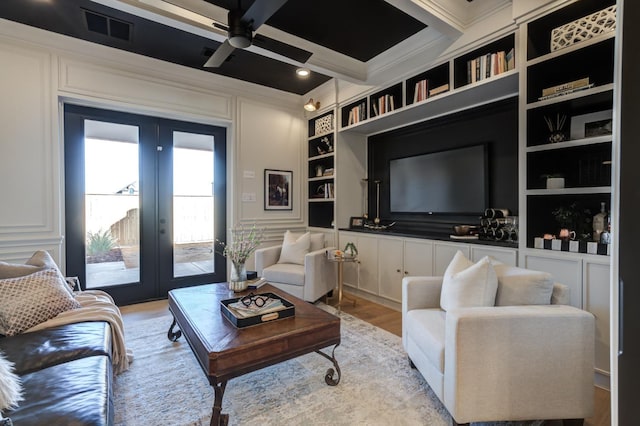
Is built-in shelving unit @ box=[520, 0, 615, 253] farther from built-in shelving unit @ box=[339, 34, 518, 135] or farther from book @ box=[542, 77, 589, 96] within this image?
built-in shelving unit @ box=[339, 34, 518, 135]

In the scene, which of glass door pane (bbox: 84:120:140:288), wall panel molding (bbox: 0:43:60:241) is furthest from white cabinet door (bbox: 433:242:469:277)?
wall panel molding (bbox: 0:43:60:241)

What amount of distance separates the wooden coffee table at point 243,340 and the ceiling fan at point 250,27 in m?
2.02

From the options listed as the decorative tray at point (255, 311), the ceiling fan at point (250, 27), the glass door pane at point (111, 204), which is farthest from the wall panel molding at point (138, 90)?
the decorative tray at point (255, 311)

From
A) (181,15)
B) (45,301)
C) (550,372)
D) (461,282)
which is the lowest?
(550,372)

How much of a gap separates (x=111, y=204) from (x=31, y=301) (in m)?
2.17

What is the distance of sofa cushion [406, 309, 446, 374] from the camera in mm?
1700

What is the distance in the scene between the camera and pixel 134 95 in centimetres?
370

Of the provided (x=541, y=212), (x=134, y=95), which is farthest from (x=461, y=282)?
(x=134, y=95)

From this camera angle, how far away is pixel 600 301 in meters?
2.04

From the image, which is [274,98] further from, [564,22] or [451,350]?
[451,350]

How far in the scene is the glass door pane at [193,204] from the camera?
4.21 meters

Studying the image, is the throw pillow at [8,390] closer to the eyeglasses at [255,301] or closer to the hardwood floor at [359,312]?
the eyeglasses at [255,301]

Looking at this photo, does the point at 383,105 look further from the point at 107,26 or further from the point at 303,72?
the point at 107,26

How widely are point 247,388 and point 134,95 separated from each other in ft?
11.7
